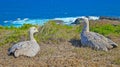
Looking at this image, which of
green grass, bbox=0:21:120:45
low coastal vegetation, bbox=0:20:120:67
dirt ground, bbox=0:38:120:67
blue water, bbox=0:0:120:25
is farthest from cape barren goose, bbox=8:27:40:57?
blue water, bbox=0:0:120:25

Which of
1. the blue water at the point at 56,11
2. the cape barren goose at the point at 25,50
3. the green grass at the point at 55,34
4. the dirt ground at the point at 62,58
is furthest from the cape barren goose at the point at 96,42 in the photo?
the blue water at the point at 56,11

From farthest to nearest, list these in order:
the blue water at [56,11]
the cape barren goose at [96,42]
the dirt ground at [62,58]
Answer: the blue water at [56,11] < the cape barren goose at [96,42] < the dirt ground at [62,58]

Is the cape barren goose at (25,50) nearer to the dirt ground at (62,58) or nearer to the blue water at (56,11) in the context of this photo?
the dirt ground at (62,58)

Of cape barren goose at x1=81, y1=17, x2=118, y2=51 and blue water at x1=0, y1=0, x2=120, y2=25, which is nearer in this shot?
cape barren goose at x1=81, y1=17, x2=118, y2=51

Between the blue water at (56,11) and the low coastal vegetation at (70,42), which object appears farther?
the blue water at (56,11)

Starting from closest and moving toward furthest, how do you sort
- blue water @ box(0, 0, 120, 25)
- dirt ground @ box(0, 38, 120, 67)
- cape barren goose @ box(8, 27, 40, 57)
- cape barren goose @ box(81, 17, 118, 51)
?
dirt ground @ box(0, 38, 120, 67), cape barren goose @ box(8, 27, 40, 57), cape barren goose @ box(81, 17, 118, 51), blue water @ box(0, 0, 120, 25)

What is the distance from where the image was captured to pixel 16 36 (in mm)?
18938

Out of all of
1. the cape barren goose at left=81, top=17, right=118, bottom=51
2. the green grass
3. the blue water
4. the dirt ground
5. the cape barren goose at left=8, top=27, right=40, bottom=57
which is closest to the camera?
the dirt ground

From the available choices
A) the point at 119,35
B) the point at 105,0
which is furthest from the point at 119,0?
the point at 119,35

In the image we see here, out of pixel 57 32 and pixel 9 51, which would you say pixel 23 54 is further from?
pixel 57 32

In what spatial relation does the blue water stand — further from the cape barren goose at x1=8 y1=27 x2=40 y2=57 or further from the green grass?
the cape barren goose at x1=8 y1=27 x2=40 y2=57

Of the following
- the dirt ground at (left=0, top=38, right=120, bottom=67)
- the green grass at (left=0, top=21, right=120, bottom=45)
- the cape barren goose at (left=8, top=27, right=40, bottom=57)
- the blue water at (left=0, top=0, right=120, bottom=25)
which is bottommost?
the dirt ground at (left=0, top=38, right=120, bottom=67)

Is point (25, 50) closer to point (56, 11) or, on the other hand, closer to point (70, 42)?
point (70, 42)

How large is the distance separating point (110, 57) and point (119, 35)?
4.28m
